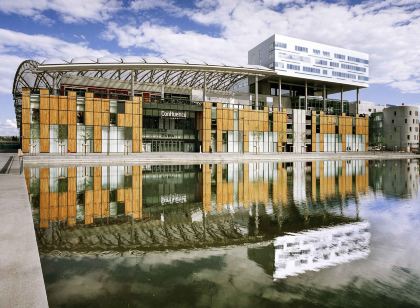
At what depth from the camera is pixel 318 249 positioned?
35.9 ft

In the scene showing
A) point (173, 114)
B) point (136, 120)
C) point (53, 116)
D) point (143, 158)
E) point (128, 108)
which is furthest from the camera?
point (173, 114)

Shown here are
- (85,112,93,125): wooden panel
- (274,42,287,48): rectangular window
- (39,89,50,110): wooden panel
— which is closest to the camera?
(39,89,50,110): wooden panel

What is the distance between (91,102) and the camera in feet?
207

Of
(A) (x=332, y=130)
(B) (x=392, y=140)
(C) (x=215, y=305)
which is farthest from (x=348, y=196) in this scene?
(B) (x=392, y=140)

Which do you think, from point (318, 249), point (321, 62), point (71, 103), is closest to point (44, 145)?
point (71, 103)

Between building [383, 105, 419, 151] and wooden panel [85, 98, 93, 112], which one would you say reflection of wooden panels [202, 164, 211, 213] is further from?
building [383, 105, 419, 151]

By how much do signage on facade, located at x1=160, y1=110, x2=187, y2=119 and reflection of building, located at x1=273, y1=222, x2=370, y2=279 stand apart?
62883 millimetres

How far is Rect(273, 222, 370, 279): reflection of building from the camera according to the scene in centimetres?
946

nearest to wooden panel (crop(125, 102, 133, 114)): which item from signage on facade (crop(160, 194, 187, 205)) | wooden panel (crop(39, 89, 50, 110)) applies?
wooden panel (crop(39, 89, 50, 110))

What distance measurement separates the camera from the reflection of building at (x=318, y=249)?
946 cm

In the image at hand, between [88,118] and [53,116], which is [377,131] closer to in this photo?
[88,118]

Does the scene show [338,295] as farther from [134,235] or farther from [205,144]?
[205,144]

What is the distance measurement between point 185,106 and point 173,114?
3421mm

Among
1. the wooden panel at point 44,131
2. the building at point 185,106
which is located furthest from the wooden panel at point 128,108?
the wooden panel at point 44,131
